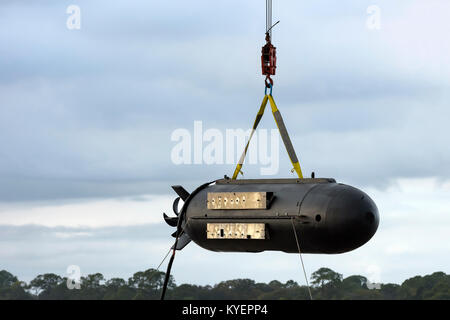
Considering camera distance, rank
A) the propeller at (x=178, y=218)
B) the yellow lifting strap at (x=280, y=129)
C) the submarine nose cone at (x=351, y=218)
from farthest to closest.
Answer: the propeller at (x=178, y=218) < the yellow lifting strap at (x=280, y=129) < the submarine nose cone at (x=351, y=218)

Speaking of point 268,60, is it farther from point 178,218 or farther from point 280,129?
point 178,218

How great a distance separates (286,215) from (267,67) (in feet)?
18.8

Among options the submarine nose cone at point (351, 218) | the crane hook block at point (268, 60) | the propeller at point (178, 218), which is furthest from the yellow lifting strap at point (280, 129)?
the propeller at point (178, 218)

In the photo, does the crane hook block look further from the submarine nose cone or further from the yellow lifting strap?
the submarine nose cone

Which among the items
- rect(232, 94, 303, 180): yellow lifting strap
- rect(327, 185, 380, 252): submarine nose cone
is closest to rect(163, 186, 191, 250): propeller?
rect(232, 94, 303, 180): yellow lifting strap

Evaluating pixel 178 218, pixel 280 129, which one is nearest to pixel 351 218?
pixel 280 129

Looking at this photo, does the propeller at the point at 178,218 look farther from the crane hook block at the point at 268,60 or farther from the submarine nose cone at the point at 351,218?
the submarine nose cone at the point at 351,218

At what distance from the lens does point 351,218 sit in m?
30.3

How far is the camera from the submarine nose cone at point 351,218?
30344 millimetres
